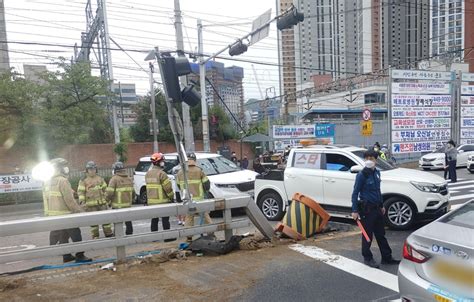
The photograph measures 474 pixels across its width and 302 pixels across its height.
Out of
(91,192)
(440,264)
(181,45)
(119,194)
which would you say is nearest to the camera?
(440,264)

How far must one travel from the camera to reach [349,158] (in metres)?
8.36

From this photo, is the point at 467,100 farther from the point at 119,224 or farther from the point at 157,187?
the point at 119,224

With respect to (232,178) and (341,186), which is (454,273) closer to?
(341,186)

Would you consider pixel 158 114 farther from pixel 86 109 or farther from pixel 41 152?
pixel 41 152

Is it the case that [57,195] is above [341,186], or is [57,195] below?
above

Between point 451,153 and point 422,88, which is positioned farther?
point 422,88

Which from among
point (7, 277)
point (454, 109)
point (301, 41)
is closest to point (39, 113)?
point (301, 41)

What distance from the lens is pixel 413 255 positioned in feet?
10.9

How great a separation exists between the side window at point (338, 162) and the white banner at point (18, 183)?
14036mm

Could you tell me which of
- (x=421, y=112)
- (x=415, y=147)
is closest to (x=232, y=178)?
(x=415, y=147)

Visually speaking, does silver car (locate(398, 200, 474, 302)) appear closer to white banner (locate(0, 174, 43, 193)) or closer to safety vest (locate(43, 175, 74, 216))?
safety vest (locate(43, 175, 74, 216))

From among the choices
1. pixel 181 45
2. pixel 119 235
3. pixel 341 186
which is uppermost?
pixel 181 45

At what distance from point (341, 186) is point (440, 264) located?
5176 millimetres

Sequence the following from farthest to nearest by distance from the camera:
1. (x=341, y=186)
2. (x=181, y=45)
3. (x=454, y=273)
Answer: (x=181, y=45) → (x=341, y=186) → (x=454, y=273)
